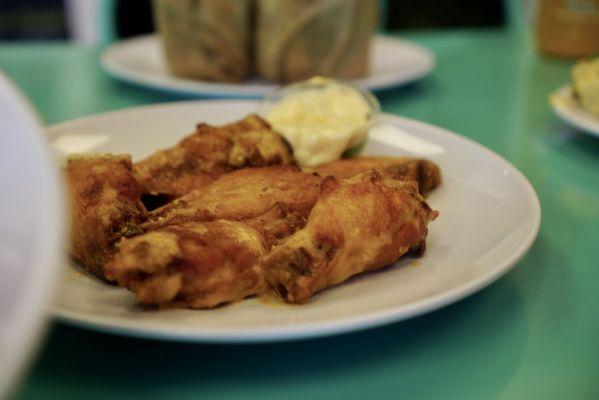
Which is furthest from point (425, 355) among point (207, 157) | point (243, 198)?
point (207, 157)

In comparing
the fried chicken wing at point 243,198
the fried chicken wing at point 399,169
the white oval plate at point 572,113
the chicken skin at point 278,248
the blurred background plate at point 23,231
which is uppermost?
the blurred background plate at point 23,231

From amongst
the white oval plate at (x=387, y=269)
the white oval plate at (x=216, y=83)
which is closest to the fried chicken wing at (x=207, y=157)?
the white oval plate at (x=387, y=269)

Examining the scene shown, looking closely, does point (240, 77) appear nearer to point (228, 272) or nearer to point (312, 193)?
point (312, 193)

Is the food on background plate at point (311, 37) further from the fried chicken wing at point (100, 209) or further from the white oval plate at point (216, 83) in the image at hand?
the fried chicken wing at point (100, 209)

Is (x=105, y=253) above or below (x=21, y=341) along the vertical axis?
below

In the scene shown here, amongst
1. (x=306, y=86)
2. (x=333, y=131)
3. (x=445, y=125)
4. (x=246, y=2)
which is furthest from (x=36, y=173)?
(x=246, y=2)

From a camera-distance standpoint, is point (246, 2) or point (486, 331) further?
point (246, 2)
